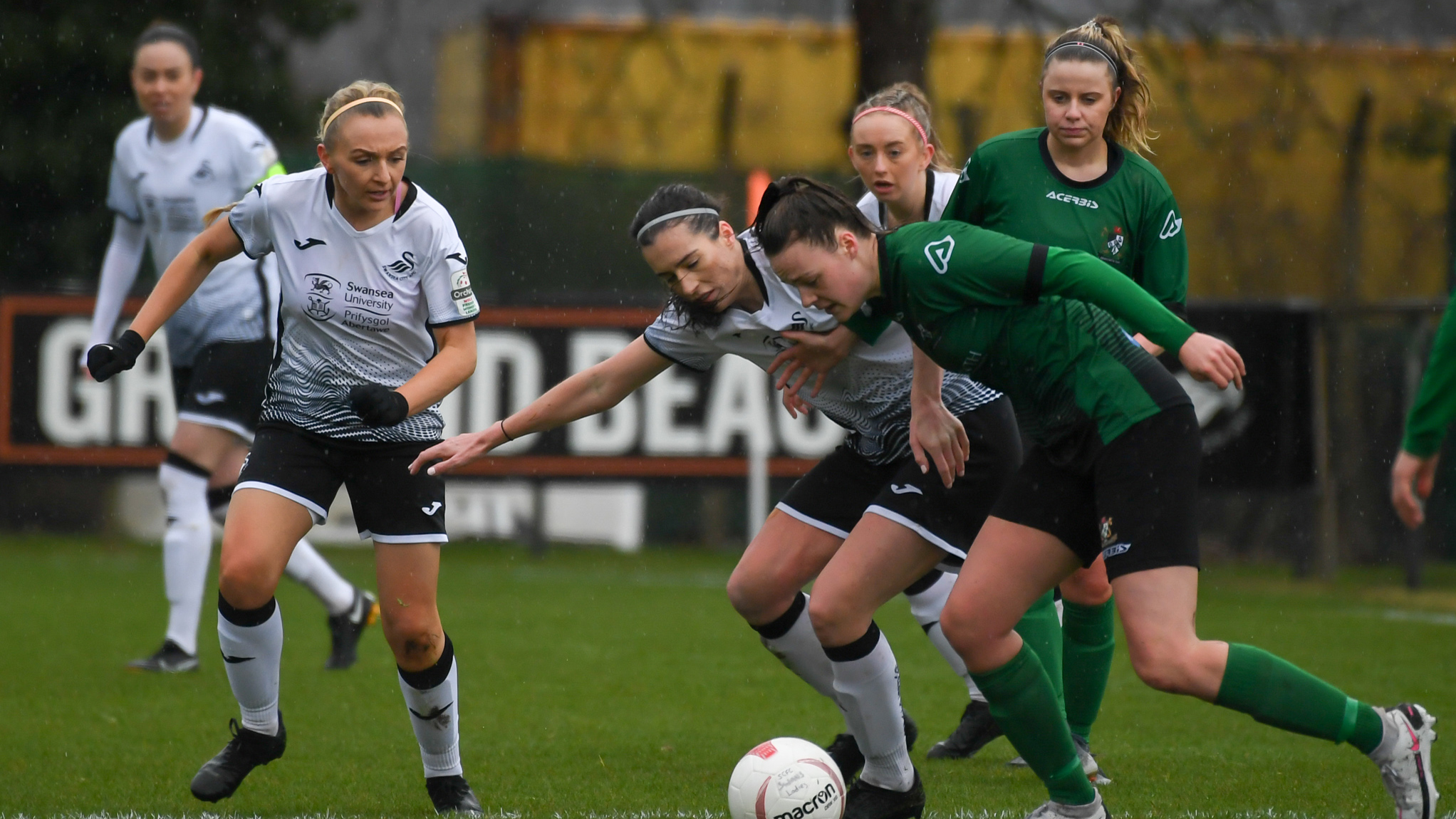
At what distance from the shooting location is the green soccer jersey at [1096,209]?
4.36m

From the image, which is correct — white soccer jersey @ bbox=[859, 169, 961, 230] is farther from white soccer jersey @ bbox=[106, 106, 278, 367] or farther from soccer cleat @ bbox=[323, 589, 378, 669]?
soccer cleat @ bbox=[323, 589, 378, 669]

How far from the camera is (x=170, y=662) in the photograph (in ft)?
22.3

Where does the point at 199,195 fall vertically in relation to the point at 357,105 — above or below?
below

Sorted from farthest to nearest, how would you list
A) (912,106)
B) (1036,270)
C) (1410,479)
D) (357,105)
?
(912,106) < (357,105) < (1036,270) < (1410,479)

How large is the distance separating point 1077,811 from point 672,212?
1.81 meters

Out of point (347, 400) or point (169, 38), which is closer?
point (347, 400)

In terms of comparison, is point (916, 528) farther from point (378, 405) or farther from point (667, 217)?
point (378, 405)

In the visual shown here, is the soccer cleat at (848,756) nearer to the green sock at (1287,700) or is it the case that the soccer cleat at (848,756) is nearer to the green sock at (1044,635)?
the green sock at (1044,635)

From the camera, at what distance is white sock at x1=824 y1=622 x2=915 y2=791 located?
436 centimetres

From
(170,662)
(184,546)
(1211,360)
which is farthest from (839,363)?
(170,662)

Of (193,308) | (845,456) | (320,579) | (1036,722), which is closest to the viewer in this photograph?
(1036,722)

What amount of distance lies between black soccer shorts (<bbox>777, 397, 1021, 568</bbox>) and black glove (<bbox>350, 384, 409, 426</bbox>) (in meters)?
1.20

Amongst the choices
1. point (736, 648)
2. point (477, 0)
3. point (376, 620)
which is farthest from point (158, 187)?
point (477, 0)

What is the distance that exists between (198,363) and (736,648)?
2.82m
